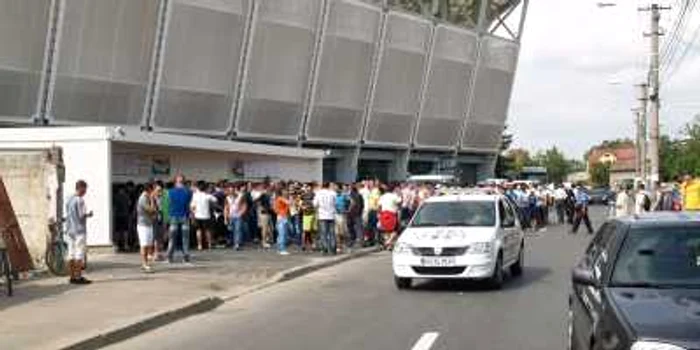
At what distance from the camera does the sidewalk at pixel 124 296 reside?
13422 millimetres

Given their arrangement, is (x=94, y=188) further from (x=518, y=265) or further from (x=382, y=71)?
(x=382, y=71)

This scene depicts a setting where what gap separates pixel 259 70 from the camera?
47312mm

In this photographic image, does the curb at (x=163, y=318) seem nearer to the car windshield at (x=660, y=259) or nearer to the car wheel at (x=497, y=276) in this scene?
the car wheel at (x=497, y=276)

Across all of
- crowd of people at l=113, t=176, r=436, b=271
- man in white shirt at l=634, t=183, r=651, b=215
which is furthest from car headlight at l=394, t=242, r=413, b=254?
man in white shirt at l=634, t=183, r=651, b=215

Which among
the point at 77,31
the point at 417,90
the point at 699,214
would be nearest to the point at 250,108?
the point at 77,31

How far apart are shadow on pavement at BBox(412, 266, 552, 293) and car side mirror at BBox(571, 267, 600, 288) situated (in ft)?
31.3

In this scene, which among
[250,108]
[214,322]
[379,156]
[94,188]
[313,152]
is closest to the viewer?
[214,322]

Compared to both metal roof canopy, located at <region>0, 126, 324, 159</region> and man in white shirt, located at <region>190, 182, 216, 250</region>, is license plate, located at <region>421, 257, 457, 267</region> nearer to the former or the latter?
metal roof canopy, located at <region>0, 126, 324, 159</region>

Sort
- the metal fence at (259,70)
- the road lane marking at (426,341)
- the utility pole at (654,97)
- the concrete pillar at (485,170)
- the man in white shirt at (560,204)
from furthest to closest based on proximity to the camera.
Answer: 1. the concrete pillar at (485,170)
2. the man in white shirt at (560,204)
3. the utility pole at (654,97)
4. the metal fence at (259,70)
5. the road lane marking at (426,341)

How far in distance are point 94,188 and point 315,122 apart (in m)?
28.1

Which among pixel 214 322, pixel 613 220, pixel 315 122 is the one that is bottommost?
pixel 214 322

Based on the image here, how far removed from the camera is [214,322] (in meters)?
15.3

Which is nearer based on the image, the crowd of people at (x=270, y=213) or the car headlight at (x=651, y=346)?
the car headlight at (x=651, y=346)

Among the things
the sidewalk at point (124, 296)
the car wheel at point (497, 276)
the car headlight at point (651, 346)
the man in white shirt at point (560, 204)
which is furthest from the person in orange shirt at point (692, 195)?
the man in white shirt at point (560, 204)
